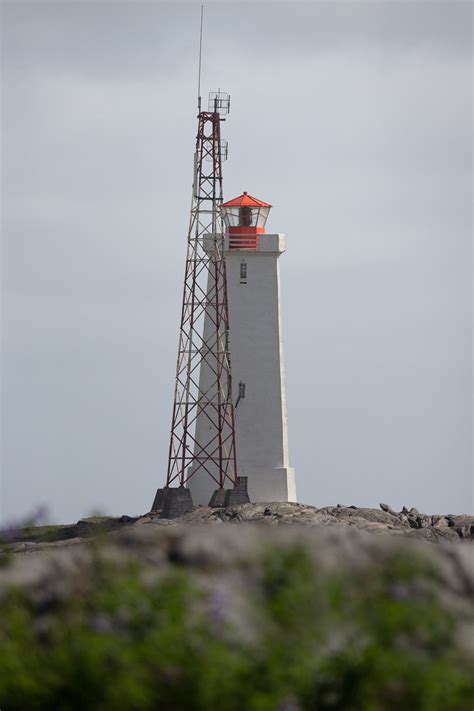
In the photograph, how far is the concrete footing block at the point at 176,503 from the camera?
35.1 meters

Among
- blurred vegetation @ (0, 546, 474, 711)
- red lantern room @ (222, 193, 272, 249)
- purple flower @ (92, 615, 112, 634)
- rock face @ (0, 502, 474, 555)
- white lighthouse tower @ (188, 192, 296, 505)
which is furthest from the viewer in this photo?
red lantern room @ (222, 193, 272, 249)

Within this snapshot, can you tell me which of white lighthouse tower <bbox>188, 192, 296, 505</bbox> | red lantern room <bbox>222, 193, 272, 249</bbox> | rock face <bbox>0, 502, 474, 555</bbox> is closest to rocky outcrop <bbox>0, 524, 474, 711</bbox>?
rock face <bbox>0, 502, 474, 555</bbox>

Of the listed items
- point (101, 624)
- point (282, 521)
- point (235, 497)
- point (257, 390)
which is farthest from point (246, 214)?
point (101, 624)

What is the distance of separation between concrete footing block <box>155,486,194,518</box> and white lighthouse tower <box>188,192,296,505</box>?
1.72 m

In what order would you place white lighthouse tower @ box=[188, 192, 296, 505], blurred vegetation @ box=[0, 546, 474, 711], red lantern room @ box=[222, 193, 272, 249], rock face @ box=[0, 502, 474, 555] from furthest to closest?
red lantern room @ box=[222, 193, 272, 249]
white lighthouse tower @ box=[188, 192, 296, 505]
rock face @ box=[0, 502, 474, 555]
blurred vegetation @ box=[0, 546, 474, 711]

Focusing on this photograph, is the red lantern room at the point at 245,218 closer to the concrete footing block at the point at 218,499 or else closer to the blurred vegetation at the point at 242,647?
the concrete footing block at the point at 218,499

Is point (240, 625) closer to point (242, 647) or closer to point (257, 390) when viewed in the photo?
point (242, 647)

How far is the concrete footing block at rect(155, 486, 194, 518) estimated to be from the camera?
3509 cm

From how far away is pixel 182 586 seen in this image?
8.73 meters

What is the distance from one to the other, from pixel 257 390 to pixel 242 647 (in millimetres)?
29205

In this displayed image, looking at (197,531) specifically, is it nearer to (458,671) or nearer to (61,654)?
(61,654)

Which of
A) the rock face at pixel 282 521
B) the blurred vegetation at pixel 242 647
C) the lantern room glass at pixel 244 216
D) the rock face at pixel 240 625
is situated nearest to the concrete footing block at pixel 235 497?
the rock face at pixel 282 521

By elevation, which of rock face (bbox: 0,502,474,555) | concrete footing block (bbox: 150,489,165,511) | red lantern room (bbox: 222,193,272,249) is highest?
red lantern room (bbox: 222,193,272,249)

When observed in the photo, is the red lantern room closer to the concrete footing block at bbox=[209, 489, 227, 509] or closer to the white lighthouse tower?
the white lighthouse tower
